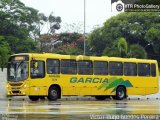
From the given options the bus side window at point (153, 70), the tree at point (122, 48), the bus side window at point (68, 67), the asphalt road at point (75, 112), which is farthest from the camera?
the tree at point (122, 48)

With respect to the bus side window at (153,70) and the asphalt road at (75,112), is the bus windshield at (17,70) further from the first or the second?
the bus side window at (153,70)

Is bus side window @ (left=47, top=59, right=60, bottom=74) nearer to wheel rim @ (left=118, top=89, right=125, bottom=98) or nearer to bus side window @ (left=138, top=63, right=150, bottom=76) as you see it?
wheel rim @ (left=118, top=89, right=125, bottom=98)

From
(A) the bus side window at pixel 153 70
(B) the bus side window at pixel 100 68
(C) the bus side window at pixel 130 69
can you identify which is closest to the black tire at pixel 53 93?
(B) the bus side window at pixel 100 68

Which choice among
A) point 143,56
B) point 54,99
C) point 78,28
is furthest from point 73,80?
point 78,28

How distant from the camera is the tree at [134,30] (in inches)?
3034

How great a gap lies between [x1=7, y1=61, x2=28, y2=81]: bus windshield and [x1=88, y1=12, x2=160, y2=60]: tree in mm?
43988

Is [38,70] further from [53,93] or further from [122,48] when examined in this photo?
[122,48]

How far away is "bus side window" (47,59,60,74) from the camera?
3319cm

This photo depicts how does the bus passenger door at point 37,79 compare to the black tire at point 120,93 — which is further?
the black tire at point 120,93

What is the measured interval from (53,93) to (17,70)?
263 cm

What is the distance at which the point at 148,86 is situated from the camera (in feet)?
127

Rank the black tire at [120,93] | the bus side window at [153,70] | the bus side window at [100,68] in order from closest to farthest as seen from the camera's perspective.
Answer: the bus side window at [100,68]
the black tire at [120,93]
the bus side window at [153,70]

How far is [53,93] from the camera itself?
33531 mm

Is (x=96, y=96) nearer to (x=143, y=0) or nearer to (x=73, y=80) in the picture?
(x=73, y=80)
